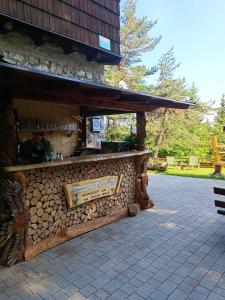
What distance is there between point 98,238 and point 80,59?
463cm

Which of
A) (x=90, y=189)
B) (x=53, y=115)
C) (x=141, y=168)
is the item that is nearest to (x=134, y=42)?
(x=53, y=115)

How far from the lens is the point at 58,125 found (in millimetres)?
5211

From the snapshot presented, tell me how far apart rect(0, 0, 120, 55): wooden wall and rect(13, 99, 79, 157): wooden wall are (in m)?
1.61

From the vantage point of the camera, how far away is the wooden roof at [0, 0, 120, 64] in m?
4.72

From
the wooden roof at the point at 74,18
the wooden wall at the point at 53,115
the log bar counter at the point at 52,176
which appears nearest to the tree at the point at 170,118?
the wooden roof at the point at 74,18

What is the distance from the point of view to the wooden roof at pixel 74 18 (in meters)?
4.72

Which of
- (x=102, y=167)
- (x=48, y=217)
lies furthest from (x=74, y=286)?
(x=102, y=167)

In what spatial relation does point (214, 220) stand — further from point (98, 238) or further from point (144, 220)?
point (98, 238)

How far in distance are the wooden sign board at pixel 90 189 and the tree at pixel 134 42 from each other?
11.1 metres

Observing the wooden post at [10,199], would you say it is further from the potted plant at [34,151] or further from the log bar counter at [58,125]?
the potted plant at [34,151]

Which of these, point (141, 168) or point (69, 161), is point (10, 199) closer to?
point (69, 161)

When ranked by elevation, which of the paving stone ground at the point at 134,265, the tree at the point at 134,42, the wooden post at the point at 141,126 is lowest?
the paving stone ground at the point at 134,265

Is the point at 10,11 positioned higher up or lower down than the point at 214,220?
higher up

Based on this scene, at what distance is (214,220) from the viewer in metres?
4.68
